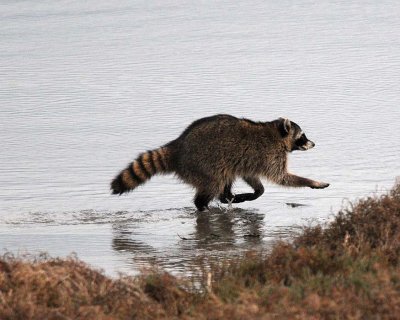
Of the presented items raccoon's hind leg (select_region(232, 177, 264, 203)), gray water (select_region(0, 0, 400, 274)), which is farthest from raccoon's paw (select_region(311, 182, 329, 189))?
raccoon's hind leg (select_region(232, 177, 264, 203))

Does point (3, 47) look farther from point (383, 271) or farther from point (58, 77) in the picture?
point (383, 271)

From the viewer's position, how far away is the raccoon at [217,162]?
11.6m

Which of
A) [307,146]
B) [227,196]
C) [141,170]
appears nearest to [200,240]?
[141,170]

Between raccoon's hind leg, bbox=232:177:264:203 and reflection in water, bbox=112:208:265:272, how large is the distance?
1.19ft

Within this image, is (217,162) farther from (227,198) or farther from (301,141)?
(301,141)

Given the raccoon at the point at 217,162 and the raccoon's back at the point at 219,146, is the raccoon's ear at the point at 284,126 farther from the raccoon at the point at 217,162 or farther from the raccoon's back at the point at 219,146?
the raccoon's back at the point at 219,146

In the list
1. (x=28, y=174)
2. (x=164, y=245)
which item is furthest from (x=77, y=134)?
(x=164, y=245)

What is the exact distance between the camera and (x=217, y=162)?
11.7 metres

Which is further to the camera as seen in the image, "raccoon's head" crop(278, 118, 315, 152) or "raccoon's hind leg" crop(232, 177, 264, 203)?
"raccoon's head" crop(278, 118, 315, 152)

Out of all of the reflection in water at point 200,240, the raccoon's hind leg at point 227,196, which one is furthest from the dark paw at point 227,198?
the reflection in water at point 200,240

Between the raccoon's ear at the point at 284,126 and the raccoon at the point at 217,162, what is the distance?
168 mm

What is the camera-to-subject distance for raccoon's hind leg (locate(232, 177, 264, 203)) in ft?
39.0

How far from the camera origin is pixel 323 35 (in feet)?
Result: 71.1

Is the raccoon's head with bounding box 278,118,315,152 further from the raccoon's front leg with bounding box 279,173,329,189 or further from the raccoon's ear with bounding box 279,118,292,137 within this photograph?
the raccoon's front leg with bounding box 279,173,329,189
